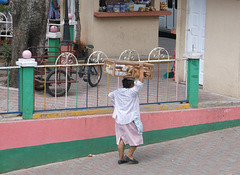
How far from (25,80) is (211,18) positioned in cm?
455

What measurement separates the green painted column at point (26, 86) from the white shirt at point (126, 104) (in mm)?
1231

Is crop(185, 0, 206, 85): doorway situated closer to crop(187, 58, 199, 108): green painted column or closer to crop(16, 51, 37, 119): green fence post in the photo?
crop(187, 58, 199, 108): green painted column

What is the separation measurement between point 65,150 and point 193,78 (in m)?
2.55

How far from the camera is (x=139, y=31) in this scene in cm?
1502

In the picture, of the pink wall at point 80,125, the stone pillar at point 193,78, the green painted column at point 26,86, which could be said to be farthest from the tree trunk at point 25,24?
the stone pillar at point 193,78

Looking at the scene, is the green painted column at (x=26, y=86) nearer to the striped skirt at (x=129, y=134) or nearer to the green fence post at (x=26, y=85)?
the green fence post at (x=26, y=85)

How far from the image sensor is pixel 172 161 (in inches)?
303

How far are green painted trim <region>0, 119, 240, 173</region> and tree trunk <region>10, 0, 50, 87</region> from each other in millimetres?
2434

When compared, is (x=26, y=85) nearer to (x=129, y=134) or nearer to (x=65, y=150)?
(x=65, y=150)

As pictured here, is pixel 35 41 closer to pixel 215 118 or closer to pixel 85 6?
pixel 215 118

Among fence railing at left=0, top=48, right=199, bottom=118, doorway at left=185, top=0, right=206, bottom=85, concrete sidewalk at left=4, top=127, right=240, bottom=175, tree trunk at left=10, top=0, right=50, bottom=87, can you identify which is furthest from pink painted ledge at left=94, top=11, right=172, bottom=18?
concrete sidewalk at left=4, top=127, right=240, bottom=175

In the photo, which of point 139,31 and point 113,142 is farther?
point 139,31

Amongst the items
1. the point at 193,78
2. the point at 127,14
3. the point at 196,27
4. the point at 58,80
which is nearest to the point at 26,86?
the point at 58,80

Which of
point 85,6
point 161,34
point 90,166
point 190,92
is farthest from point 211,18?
point 161,34
